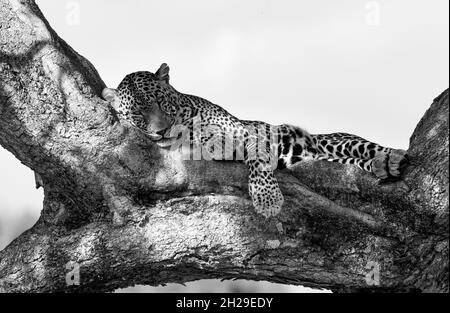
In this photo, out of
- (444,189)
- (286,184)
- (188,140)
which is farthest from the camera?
(188,140)

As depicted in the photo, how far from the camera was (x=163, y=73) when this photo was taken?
10562mm

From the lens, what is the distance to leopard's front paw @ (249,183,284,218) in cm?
831

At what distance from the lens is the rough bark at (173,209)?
8.28 metres

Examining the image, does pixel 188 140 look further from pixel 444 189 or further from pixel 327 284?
pixel 444 189

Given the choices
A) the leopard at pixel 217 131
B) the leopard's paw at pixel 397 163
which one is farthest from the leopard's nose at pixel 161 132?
the leopard's paw at pixel 397 163

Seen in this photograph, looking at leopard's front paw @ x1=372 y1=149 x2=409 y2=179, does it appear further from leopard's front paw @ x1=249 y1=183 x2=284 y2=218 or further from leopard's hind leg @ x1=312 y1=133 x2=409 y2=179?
leopard's front paw @ x1=249 y1=183 x2=284 y2=218

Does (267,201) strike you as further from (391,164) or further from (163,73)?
(163,73)

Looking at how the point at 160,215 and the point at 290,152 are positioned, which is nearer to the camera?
the point at 160,215

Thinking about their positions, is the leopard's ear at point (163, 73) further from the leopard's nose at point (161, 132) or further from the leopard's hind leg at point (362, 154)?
the leopard's hind leg at point (362, 154)

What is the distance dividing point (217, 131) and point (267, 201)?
6.10 ft

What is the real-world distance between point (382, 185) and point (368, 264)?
2.79ft

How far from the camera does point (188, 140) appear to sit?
9766 mm
